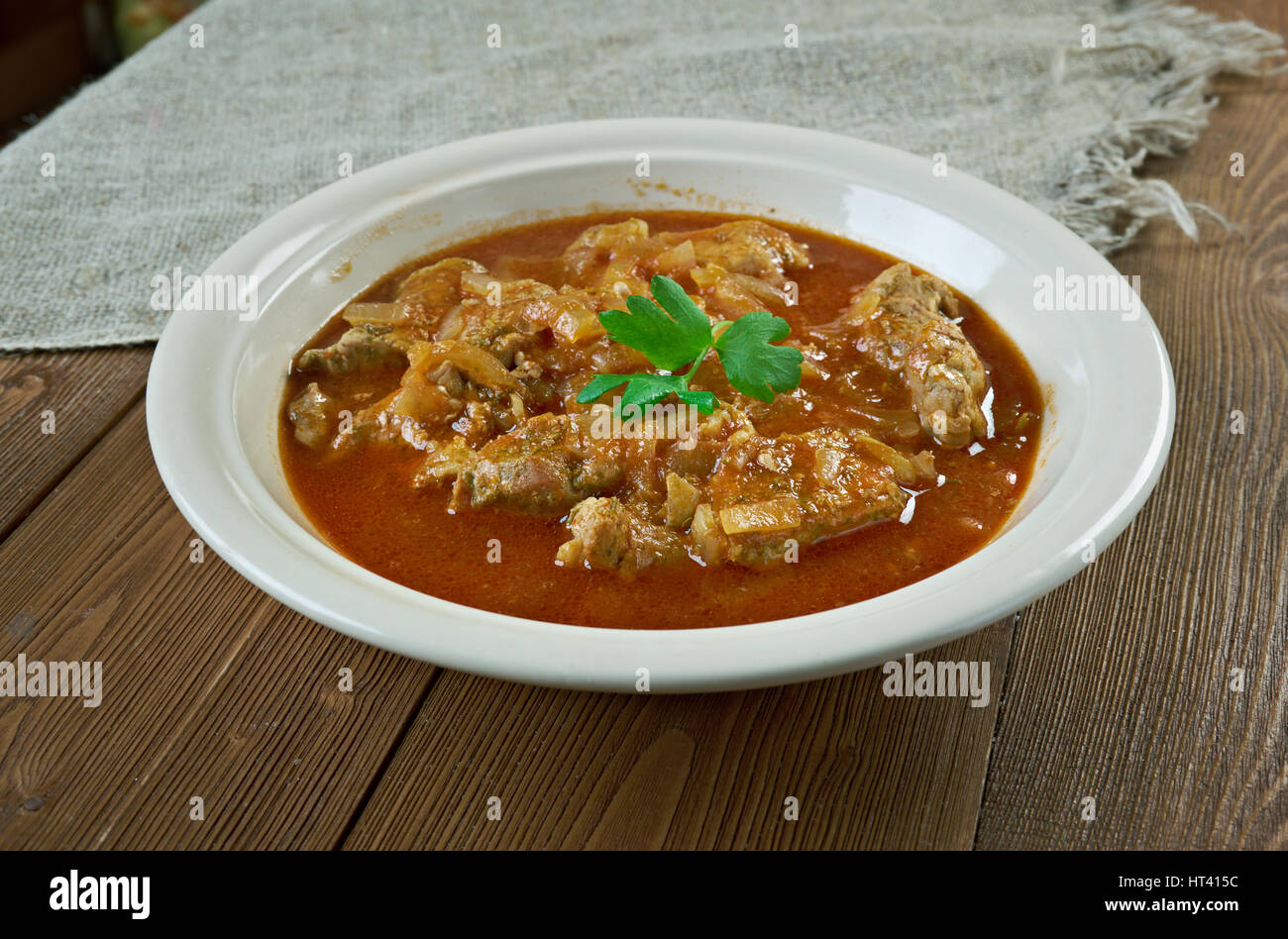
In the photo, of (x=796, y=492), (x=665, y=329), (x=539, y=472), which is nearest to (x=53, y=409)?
(x=539, y=472)

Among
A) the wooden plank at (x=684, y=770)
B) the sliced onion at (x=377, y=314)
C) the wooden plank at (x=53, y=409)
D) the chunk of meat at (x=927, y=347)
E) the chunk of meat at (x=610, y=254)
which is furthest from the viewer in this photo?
the chunk of meat at (x=610, y=254)

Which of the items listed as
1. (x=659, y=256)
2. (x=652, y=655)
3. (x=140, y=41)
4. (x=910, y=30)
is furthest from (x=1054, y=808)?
(x=140, y=41)

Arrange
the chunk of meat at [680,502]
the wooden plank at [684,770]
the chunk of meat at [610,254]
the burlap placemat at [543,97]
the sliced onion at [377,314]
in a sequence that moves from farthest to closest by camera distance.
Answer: the burlap placemat at [543,97]
the chunk of meat at [610,254]
the sliced onion at [377,314]
the chunk of meat at [680,502]
the wooden plank at [684,770]

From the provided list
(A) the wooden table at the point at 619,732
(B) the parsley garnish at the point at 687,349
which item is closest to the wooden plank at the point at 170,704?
(A) the wooden table at the point at 619,732

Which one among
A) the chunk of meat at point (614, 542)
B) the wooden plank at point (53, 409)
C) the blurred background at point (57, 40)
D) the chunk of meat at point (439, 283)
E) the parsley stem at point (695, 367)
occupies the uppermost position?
the parsley stem at point (695, 367)

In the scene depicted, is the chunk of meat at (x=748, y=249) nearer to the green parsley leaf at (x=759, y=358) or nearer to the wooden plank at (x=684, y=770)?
the green parsley leaf at (x=759, y=358)

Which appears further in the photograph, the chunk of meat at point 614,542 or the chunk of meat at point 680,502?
the chunk of meat at point 680,502

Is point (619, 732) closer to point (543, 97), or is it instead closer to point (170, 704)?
point (170, 704)
